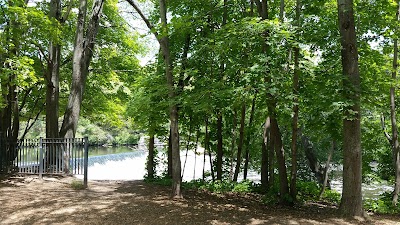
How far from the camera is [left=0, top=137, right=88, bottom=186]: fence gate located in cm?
1048

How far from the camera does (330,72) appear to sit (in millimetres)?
7715

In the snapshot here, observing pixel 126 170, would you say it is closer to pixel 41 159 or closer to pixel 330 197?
pixel 41 159

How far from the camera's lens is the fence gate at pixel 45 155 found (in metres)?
10.5

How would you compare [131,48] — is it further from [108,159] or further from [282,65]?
[108,159]

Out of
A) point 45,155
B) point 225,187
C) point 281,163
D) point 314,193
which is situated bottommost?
point 314,193

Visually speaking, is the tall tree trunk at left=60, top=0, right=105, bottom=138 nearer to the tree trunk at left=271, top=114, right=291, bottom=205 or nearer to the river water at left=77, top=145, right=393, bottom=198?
the tree trunk at left=271, top=114, right=291, bottom=205

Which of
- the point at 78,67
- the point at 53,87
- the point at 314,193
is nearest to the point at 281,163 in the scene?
the point at 314,193

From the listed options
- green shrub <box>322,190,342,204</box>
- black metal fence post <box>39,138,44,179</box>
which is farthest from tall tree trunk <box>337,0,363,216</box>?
black metal fence post <box>39,138,44,179</box>

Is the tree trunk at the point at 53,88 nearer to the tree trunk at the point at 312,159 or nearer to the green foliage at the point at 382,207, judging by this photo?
the tree trunk at the point at 312,159

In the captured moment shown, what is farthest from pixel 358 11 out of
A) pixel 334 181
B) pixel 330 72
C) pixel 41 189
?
pixel 334 181

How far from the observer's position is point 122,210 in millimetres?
6949

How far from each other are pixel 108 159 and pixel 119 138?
18.1 meters

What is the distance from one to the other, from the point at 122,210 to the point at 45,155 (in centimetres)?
520

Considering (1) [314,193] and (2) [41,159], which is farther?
(1) [314,193]
